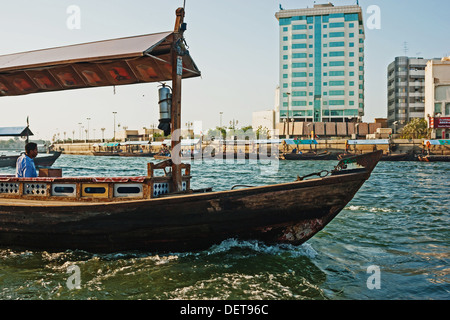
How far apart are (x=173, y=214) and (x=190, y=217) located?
0.28 metres

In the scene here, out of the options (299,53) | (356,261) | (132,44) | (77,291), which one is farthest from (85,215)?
(299,53)

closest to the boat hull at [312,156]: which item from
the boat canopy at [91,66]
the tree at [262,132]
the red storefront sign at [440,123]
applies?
the red storefront sign at [440,123]

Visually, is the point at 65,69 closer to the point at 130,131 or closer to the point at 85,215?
the point at 85,215

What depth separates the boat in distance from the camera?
620cm

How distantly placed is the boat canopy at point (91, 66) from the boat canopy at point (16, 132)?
16.1 m

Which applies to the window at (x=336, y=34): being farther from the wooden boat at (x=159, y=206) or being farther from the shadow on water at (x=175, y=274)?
the shadow on water at (x=175, y=274)

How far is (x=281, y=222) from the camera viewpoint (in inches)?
255

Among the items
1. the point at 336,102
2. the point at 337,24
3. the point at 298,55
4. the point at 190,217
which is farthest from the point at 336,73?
the point at 190,217

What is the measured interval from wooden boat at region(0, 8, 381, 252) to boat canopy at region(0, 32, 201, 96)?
0.03 metres

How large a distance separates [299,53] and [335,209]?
249ft

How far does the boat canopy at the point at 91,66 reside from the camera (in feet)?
21.5

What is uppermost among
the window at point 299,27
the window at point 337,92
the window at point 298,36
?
the window at point 299,27

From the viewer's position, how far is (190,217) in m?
6.24
